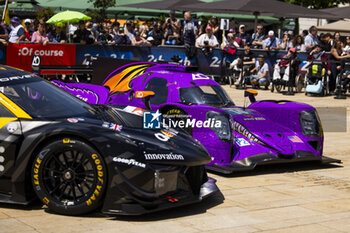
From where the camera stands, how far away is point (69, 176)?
5.75 meters

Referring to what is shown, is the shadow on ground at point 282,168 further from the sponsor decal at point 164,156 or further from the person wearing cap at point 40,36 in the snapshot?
the person wearing cap at point 40,36

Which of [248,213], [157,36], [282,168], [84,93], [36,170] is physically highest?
[157,36]

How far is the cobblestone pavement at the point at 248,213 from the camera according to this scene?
5574mm

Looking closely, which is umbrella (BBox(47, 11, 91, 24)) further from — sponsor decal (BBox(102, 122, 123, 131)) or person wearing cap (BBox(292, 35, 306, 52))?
sponsor decal (BBox(102, 122, 123, 131))

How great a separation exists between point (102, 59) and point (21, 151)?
619 cm

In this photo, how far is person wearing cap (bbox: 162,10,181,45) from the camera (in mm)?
21125

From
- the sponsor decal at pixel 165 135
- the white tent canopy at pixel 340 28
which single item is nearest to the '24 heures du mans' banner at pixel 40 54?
the sponsor decal at pixel 165 135

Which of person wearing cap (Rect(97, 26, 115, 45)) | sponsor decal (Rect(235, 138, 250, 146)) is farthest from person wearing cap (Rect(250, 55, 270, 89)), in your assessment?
sponsor decal (Rect(235, 138, 250, 146))

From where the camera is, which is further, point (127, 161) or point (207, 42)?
point (207, 42)

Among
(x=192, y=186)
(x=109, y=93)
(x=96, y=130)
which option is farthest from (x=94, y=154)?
(x=109, y=93)

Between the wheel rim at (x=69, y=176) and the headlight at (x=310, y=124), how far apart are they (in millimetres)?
4347

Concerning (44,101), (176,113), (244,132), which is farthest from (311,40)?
(44,101)

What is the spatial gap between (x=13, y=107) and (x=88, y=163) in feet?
3.40

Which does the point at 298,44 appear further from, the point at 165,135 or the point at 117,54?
the point at 165,135
